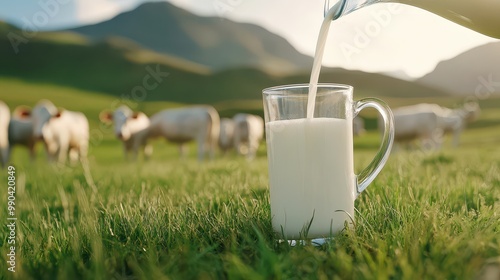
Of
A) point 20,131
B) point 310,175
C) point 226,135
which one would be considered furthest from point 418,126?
point 310,175

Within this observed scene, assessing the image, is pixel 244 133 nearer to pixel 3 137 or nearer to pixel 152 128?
pixel 152 128

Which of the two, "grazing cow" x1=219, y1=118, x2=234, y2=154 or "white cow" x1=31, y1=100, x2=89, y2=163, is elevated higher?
"white cow" x1=31, y1=100, x2=89, y2=163

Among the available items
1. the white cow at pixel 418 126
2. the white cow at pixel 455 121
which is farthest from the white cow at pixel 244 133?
the white cow at pixel 455 121

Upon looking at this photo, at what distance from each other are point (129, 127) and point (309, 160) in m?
9.80

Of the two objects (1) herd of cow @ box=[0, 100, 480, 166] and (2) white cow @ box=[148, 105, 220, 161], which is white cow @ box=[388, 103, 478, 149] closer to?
(1) herd of cow @ box=[0, 100, 480, 166]

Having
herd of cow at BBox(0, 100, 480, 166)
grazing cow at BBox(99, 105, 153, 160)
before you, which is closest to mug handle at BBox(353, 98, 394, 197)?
herd of cow at BBox(0, 100, 480, 166)

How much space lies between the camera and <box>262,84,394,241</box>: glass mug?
1.46 m

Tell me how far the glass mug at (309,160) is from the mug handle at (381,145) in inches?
3.5

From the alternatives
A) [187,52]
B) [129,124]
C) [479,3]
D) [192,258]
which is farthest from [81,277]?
[187,52]

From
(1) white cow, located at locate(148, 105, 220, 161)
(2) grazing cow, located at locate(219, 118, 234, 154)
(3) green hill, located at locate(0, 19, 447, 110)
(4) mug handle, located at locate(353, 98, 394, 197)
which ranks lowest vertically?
(2) grazing cow, located at locate(219, 118, 234, 154)

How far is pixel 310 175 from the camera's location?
57.7 inches

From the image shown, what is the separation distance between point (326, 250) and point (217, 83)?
40.2 metres

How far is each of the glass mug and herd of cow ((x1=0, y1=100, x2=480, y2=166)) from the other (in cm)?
676

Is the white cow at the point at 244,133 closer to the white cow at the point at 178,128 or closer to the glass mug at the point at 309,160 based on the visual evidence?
the white cow at the point at 178,128
